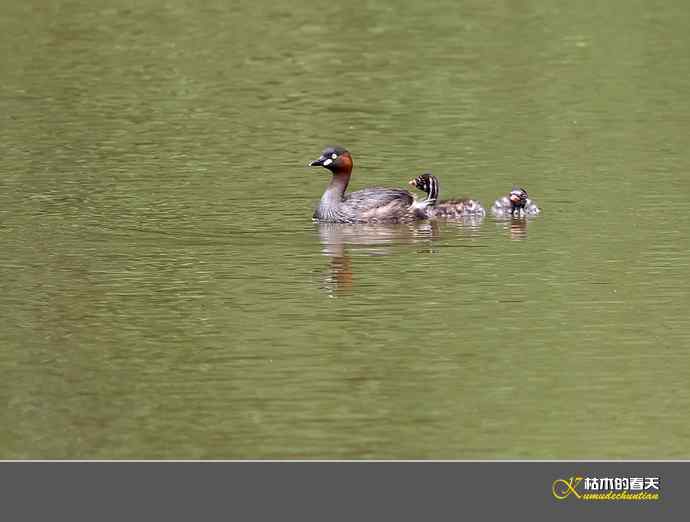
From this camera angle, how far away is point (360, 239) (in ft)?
56.5

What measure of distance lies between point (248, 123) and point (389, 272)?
26.8ft

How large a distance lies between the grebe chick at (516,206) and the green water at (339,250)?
0.16 meters

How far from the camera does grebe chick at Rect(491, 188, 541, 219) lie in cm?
1745

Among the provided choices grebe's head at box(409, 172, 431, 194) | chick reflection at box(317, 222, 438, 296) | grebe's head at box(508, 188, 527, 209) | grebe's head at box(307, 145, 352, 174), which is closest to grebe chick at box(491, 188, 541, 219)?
grebe's head at box(508, 188, 527, 209)

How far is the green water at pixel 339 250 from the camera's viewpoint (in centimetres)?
1112

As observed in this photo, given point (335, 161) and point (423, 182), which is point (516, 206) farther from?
point (335, 161)

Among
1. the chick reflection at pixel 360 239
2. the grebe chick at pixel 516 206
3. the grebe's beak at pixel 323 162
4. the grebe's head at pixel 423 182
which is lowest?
the chick reflection at pixel 360 239

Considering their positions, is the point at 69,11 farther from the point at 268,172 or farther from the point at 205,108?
the point at 268,172

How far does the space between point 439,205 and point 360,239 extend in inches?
45.1

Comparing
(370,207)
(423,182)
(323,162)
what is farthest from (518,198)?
(323,162)

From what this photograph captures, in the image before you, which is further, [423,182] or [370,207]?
[423,182]

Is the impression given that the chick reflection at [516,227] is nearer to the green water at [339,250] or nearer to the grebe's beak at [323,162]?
the green water at [339,250]

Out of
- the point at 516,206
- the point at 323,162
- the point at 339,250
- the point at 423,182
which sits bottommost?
the point at 339,250

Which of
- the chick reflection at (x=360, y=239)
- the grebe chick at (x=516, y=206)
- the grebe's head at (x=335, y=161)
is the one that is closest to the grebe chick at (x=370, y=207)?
the chick reflection at (x=360, y=239)
